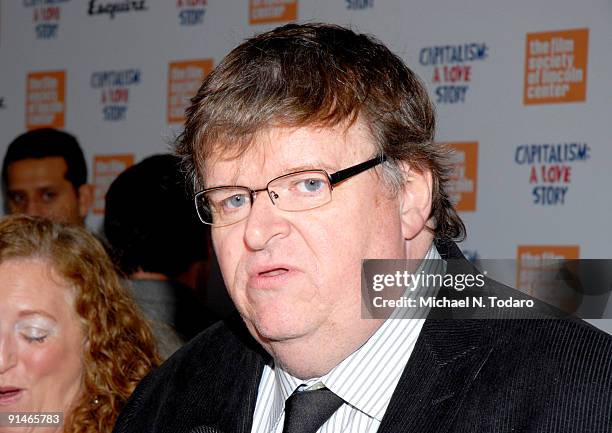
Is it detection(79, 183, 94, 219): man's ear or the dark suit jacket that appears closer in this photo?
the dark suit jacket

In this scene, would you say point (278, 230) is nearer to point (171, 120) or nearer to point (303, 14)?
point (303, 14)

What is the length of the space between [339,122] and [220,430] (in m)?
0.66

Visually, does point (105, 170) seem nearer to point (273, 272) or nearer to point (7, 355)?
point (7, 355)

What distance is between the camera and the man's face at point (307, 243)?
65.9 inches

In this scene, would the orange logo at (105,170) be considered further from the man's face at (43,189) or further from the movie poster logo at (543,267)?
the movie poster logo at (543,267)

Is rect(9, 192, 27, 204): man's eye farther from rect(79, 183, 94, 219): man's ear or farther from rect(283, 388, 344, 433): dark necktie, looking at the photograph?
rect(283, 388, 344, 433): dark necktie

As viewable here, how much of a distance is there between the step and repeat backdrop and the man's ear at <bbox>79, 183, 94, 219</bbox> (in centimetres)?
25

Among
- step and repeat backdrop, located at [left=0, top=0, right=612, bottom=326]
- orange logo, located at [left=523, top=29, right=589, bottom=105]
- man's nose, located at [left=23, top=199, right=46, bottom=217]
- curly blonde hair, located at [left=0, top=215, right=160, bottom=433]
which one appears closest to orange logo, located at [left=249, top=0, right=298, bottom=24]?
step and repeat backdrop, located at [left=0, top=0, right=612, bottom=326]

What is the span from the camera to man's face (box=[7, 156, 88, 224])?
15.8 ft

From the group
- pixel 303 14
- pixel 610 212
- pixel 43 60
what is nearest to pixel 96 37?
pixel 43 60

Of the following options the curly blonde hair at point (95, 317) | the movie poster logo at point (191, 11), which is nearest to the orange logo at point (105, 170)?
the movie poster logo at point (191, 11)

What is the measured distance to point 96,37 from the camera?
17.5 feet

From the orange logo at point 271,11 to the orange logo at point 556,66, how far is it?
1254 mm

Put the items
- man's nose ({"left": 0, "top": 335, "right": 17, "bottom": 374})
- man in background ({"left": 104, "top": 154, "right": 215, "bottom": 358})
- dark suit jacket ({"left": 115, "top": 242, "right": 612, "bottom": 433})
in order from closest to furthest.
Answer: dark suit jacket ({"left": 115, "top": 242, "right": 612, "bottom": 433}) → man's nose ({"left": 0, "top": 335, "right": 17, "bottom": 374}) → man in background ({"left": 104, "top": 154, "right": 215, "bottom": 358})
